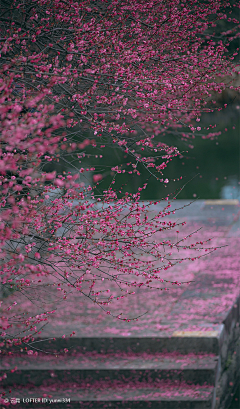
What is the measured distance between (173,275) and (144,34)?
4536mm

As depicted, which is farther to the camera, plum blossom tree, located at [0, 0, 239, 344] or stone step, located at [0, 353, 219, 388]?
stone step, located at [0, 353, 219, 388]

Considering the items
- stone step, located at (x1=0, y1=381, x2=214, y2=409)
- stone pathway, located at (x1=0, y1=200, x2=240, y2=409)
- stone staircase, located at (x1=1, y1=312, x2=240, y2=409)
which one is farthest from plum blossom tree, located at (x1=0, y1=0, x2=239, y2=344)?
stone step, located at (x1=0, y1=381, x2=214, y2=409)

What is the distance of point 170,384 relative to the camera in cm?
538

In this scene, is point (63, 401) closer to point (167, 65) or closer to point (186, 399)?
point (186, 399)

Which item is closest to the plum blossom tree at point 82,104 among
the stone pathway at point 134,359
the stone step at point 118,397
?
the stone pathway at point 134,359

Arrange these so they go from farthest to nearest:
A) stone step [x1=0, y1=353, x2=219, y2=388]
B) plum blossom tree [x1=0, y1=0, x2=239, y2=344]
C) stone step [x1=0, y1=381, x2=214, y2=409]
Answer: stone step [x1=0, y1=353, x2=219, y2=388]
stone step [x1=0, y1=381, x2=214, y2=409]
plum blossom tree [x1=0, y1=0, x2=239, y2=344]

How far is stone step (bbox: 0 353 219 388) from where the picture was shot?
530 cm

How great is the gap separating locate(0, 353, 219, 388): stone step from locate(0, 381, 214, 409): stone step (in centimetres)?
11

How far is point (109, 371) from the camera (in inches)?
209

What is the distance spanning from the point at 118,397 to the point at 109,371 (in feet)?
1.13

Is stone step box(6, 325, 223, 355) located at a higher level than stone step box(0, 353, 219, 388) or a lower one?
higher

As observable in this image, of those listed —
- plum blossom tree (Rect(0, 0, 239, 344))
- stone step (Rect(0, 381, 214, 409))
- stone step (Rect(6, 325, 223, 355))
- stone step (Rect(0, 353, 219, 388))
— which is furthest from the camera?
stone step (Rect(6, 325, 223, 355))

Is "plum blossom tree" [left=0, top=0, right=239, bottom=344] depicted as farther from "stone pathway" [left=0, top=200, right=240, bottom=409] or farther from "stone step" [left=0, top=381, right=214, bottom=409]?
"stone step" [left=0, top=381, right=214, bottom=409]

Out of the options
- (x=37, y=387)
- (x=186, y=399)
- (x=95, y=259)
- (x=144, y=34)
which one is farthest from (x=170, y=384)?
(x=144, y=34)
